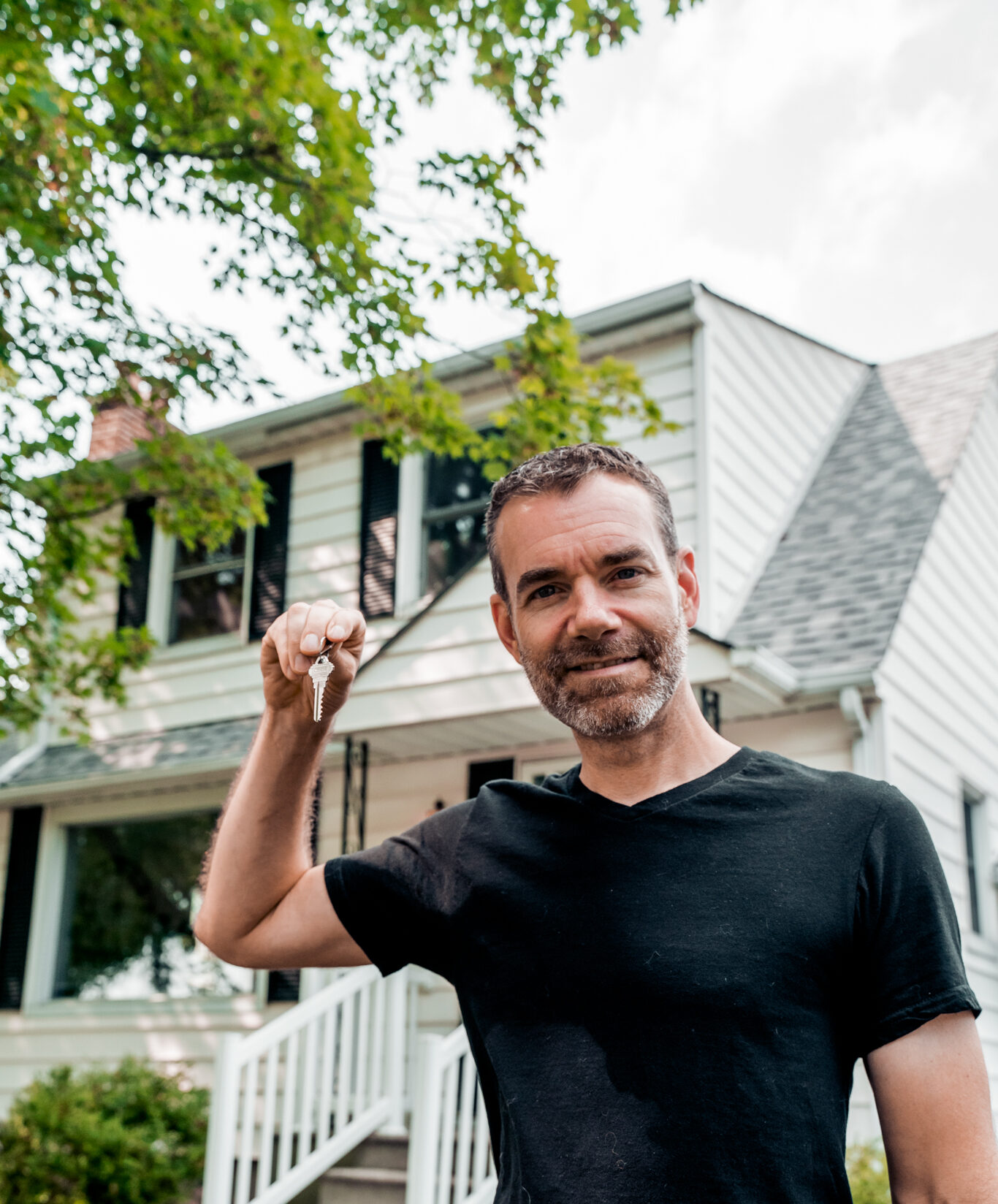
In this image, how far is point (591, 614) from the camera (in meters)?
1.56

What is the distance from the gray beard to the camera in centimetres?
157

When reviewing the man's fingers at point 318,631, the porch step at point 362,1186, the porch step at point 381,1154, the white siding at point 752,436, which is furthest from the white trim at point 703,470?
the man's fingers at point 318,631

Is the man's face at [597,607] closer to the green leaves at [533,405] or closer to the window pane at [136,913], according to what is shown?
the green leaves at [533,405]

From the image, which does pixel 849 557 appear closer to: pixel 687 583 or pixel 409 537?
pixel 409 537

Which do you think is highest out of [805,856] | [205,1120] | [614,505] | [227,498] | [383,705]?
[227,498]

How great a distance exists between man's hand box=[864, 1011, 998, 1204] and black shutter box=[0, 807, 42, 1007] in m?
9.32

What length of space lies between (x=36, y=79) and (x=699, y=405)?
4.23m

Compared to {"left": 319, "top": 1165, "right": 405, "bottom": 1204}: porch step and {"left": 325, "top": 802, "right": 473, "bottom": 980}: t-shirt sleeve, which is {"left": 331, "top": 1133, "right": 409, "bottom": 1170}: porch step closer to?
{"left": 319, "top": 1165, "right": 405, "bottom": 1204}: porch step

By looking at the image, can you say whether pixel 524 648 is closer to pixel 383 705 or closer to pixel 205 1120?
pixel 383 705

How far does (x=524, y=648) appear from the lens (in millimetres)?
1648

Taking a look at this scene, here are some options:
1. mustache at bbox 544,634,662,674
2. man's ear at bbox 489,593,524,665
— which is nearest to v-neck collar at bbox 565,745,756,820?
mustache at bbox 544,634,662,674

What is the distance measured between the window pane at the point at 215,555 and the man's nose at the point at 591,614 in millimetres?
8474

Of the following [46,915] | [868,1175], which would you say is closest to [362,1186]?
[868,1175]

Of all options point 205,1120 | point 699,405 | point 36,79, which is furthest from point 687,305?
point 205,1120
